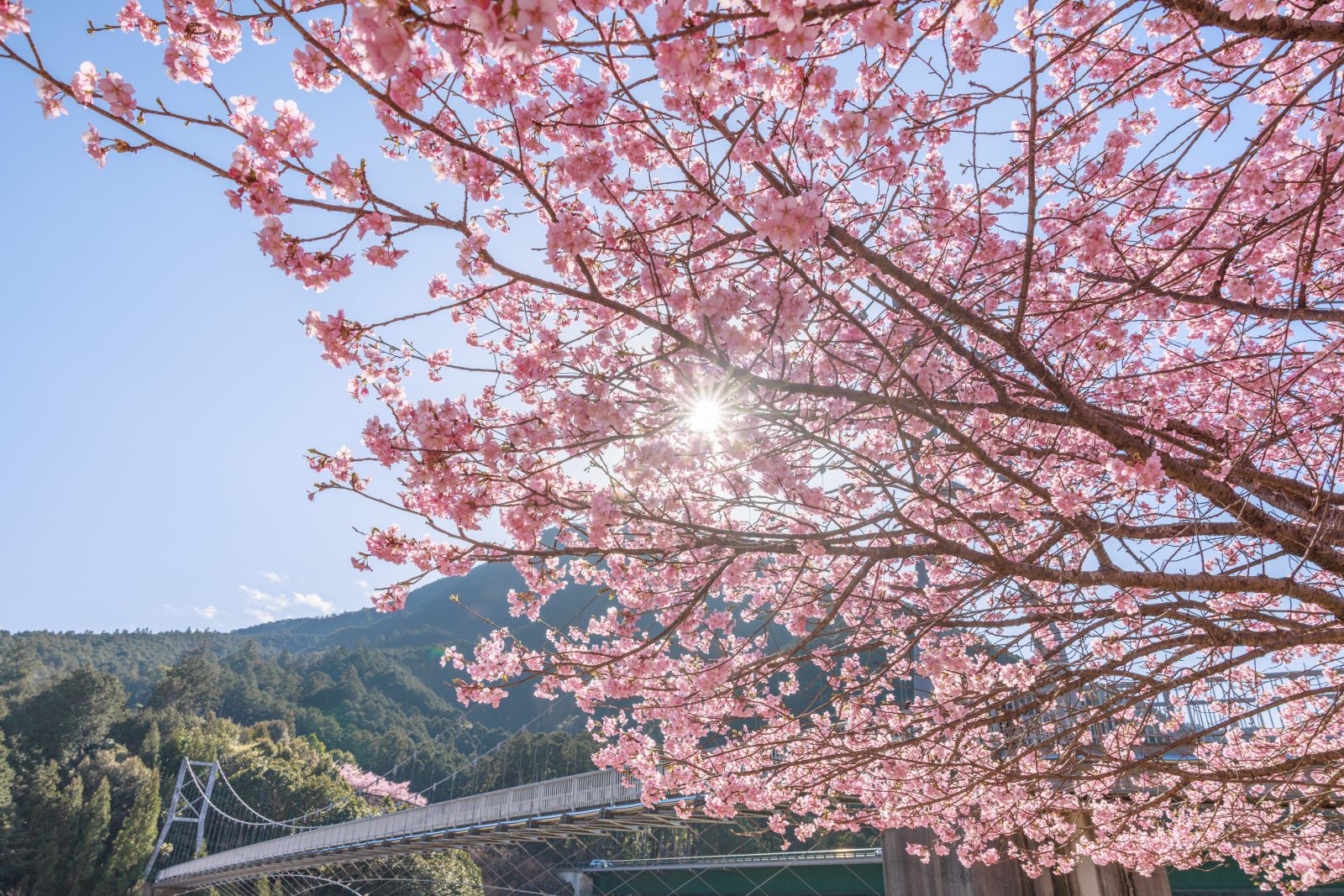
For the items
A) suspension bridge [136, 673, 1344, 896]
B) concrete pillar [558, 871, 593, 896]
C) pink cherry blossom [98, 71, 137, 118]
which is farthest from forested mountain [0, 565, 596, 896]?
pink cherry blossom [98, 71, 137, 118]

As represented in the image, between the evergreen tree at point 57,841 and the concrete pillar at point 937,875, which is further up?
the concrete pillar at point 937,875

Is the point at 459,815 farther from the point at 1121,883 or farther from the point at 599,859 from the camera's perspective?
the point at 1121,883

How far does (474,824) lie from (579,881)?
383 inches

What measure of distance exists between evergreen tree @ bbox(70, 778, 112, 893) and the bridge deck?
874cm

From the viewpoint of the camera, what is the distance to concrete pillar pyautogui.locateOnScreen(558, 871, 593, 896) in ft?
74.0

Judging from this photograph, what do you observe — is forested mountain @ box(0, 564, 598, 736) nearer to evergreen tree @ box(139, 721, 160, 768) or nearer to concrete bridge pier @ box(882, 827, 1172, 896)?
evergreen tree @ box(139, 721, 160, 768)

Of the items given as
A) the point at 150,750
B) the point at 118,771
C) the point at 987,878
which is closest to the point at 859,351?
the point at 987,878

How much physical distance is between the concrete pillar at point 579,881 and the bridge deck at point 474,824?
20.6 feet

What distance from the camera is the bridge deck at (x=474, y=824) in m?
11.6

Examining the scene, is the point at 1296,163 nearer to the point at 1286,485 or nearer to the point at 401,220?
the point at 1286,485

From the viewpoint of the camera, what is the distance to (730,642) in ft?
17.5

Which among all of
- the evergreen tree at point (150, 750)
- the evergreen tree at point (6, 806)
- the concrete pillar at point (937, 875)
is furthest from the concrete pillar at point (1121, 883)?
the evergreen tree at point (150, 750)

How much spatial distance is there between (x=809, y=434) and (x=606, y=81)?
58.8 inches

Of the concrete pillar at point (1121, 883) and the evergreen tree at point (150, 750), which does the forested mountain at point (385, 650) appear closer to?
the evergreen tree at point (150, 750)
